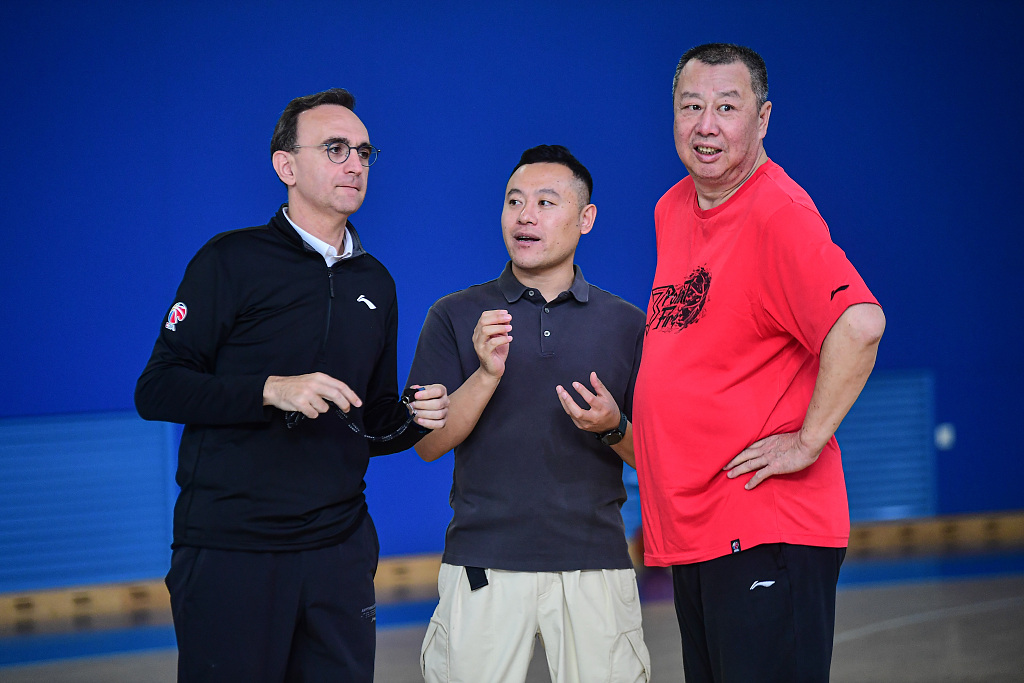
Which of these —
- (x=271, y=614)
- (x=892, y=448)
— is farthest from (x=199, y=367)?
(x=892, y=448)

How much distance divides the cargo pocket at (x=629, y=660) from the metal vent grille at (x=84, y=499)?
3.40m

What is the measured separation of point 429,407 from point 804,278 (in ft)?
2.87

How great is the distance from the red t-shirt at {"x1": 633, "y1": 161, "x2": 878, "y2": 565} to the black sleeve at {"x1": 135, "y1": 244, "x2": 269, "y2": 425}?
0.83 metres

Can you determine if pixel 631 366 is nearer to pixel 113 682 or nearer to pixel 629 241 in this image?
pixel 113 682

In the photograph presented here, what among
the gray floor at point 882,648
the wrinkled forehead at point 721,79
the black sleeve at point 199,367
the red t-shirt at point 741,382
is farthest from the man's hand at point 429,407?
the gray floor at point 882,648

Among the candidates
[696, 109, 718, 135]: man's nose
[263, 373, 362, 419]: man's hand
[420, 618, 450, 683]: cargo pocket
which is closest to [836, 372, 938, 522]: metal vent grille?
[420, 618, 450, 683]: cargo pocket

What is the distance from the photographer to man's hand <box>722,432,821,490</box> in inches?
68.6

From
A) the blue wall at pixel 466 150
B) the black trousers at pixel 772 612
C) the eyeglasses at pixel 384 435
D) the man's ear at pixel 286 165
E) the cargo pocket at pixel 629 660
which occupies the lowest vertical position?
the cargo pocket at pixel 629 660

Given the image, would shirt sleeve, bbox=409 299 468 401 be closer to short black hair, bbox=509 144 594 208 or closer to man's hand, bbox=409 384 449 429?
man's hand, bbox=409 384 449 429

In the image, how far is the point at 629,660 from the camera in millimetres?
2268

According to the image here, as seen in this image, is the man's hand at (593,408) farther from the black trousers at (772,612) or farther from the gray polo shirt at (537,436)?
the black trousers at (772,612)

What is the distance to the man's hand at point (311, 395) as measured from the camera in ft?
5.77

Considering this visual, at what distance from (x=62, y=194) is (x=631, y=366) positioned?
3731 millimetres

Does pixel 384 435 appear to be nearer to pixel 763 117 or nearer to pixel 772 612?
pixel 772 612
